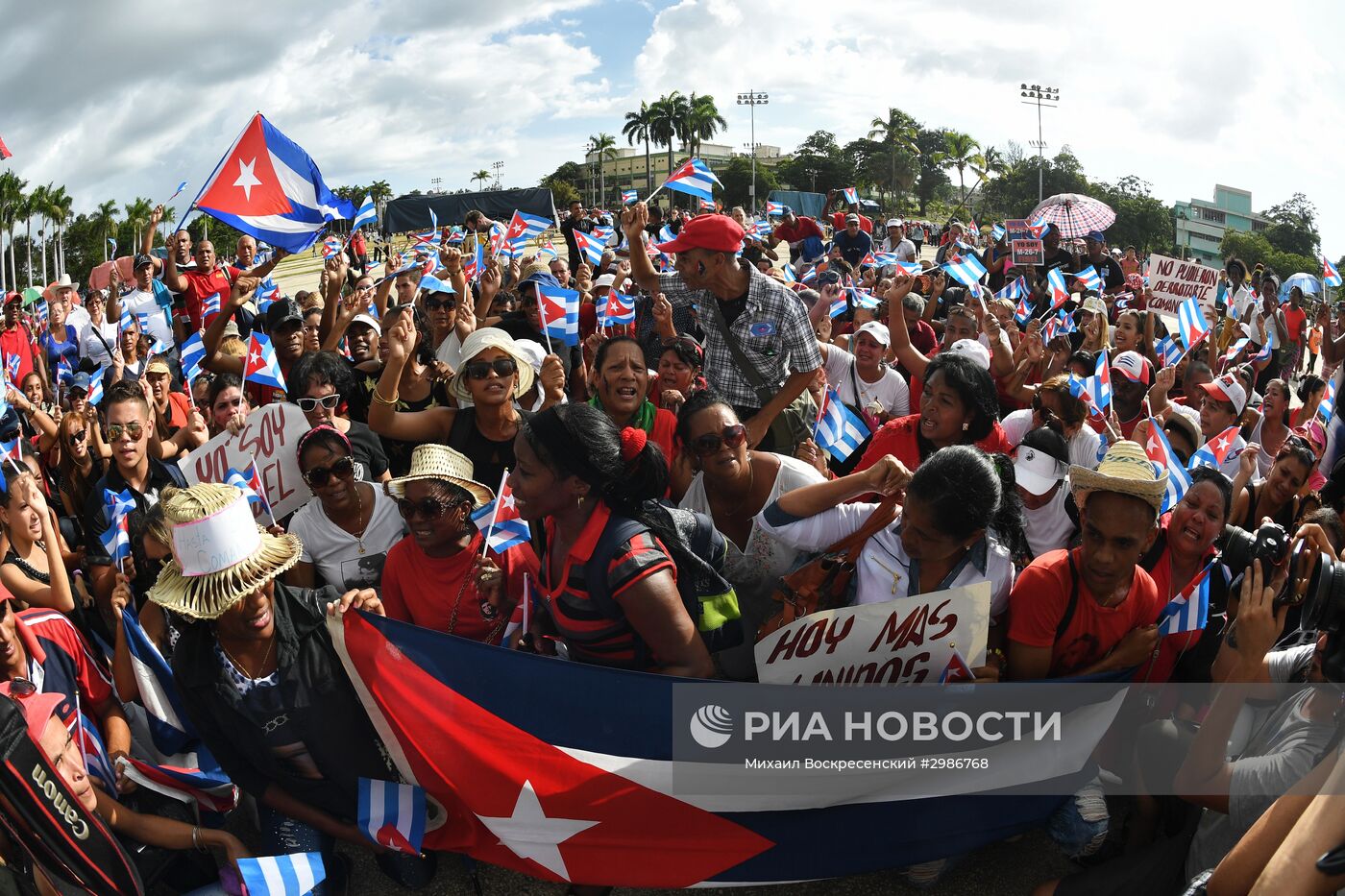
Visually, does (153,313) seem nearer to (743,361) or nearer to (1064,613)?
(743,361)

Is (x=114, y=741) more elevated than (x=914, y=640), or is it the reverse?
(x=914, y=640)

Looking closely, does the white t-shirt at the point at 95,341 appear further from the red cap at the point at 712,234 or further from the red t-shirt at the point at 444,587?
the red t-shirt at the point at 444,587

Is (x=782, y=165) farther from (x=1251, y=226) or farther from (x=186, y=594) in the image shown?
(x=186, y=594)

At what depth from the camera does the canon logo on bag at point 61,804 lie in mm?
2621

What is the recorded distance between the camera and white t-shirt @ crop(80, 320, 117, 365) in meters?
8.59

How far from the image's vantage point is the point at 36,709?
2.85 metres

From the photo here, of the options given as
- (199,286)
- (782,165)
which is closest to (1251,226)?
(782,165)

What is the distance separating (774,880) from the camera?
3.07m

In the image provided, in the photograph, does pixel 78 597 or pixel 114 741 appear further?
pixel 78 597

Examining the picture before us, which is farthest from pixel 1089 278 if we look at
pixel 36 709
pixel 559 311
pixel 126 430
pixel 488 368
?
pixel 36 709

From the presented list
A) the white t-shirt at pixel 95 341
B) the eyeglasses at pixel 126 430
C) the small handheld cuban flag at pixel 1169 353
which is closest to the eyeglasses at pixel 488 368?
the eyeglasses at pixel 126 430

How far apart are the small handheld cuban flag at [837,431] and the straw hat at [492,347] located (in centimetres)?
150

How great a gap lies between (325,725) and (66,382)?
6.54 m

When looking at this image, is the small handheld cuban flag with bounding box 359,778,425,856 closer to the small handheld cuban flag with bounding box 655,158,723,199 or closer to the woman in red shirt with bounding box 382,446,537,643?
the woman in red shirt with bounding box 382,446,537,643
